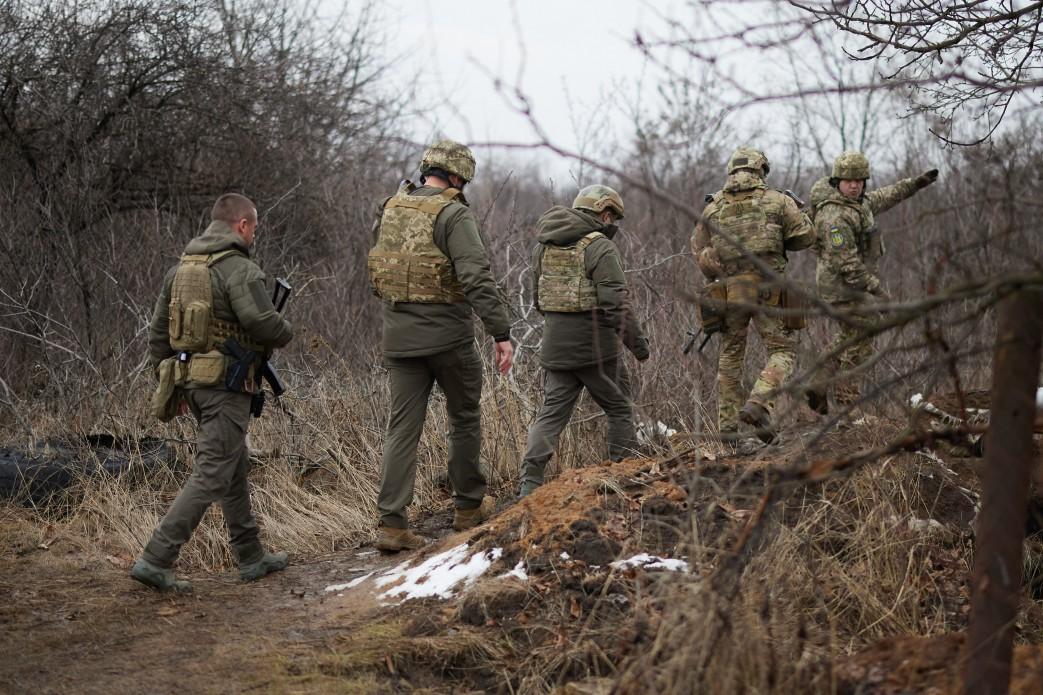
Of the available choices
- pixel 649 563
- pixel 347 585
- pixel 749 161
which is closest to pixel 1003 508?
pixel 649 563

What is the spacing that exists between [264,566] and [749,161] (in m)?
3.86

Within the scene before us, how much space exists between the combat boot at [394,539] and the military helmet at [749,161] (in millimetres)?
3112

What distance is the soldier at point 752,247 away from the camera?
6816 millimetres

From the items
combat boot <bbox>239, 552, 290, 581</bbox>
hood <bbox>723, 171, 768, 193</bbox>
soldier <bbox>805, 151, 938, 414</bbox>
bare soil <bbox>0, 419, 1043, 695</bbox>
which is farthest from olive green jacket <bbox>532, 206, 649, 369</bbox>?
combat boot <bbox>239, 552, 290, 581</bbox>

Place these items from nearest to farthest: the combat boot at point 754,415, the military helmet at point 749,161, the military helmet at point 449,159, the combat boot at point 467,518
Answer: the military helmet at point 449,159, the combat boot at point 467,518, the combat boot at point 754,415, the military helmet at point 749,161

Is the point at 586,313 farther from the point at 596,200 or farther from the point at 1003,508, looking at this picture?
the point at 1003,508

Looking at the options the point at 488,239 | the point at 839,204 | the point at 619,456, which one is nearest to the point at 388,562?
the point at 619,456

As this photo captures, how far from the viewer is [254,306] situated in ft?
17.6

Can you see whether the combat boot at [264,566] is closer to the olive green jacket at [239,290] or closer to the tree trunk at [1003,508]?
the olive green jacket at [239,290]

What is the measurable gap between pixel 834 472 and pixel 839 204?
5040mm

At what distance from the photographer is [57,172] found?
11.7 meters

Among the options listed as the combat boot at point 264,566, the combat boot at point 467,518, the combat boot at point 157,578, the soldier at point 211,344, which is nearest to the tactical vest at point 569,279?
the combat boot at point 467,518

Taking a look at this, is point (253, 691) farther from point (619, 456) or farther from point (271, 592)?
point (619, 456)

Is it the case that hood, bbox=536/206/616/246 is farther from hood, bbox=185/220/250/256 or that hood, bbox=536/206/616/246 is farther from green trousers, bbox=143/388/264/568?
green trousers, bbox=143/388/264/568
